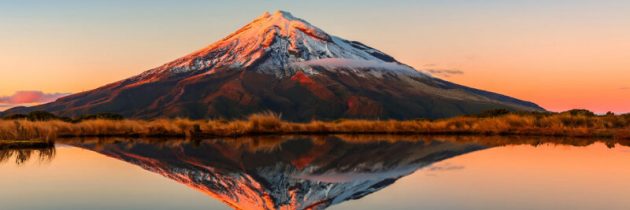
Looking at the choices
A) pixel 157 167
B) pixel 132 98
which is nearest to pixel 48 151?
pixel 157 167

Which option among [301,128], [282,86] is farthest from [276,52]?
[301,128]

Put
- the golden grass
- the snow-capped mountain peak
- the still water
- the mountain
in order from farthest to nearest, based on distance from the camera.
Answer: the snow-capped mountain peak
the mountain
the golden grass
the still water

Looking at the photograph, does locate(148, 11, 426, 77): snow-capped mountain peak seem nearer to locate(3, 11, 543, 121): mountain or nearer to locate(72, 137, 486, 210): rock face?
locate(3, 11, 543, 121): mountain

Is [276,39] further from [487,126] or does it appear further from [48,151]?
[48,151]

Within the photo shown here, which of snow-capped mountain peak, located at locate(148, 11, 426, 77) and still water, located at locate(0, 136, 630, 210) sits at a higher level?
snow-capped mountain peak, located at locate(148, 11, 426, 77)

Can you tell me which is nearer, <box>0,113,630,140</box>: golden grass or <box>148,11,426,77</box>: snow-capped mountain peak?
<box>0,113,630,140</box>: golden grass

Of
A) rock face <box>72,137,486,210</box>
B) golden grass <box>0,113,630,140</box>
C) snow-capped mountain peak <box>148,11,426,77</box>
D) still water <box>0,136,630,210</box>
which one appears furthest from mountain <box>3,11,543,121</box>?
still water <box>0,136,630,210</box>
